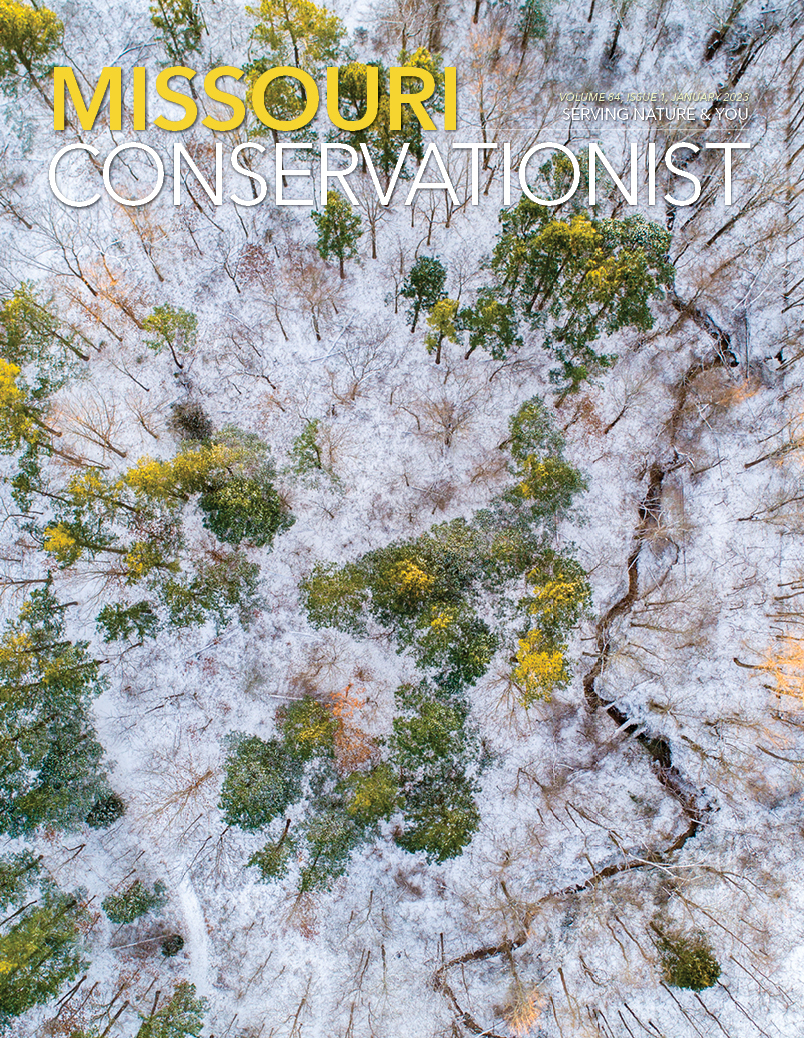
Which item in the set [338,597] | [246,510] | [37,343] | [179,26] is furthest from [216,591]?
[179,26]

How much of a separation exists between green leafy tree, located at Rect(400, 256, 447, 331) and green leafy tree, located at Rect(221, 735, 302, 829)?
17603 mm

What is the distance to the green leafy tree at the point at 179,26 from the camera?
24.0 meters

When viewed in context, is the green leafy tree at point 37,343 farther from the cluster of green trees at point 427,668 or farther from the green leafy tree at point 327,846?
the green leafy tree at point 327,846

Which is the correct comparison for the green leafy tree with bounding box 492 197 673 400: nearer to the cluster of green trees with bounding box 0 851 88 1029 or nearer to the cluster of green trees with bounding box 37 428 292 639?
the cluster of green trees with bounding box 37 428 292 639

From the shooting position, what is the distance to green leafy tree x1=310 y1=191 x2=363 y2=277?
23.7m

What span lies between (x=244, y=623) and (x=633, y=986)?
66.7 ft

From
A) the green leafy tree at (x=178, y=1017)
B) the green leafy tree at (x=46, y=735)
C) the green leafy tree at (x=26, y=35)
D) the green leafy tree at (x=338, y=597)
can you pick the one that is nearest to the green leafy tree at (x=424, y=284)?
the green leafy tree at (x=338, y=597)

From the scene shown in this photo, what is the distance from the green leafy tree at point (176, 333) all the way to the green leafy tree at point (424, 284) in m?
8.71

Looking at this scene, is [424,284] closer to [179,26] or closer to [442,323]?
[442,323]

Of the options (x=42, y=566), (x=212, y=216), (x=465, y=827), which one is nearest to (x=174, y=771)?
(x=42, y=566)

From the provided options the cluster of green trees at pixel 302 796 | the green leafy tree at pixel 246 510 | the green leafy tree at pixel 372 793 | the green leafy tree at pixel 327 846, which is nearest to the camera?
the green leafy tree at pixel 372 793

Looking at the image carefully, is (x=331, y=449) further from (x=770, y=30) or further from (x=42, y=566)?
(x=770, y=30)

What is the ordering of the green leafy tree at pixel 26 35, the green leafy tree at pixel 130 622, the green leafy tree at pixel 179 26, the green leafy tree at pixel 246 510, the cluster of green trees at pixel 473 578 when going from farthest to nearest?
the green leafy tree at pixel 130 622
the green leafy tree at pixel 179 26
the green leafy tree at pixel 26 35
the green leafy tree at pixel 246 510
the cluster of green trees at pixel 473 578

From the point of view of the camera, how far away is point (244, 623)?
25.0 m
